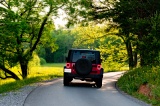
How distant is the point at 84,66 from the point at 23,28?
888cm

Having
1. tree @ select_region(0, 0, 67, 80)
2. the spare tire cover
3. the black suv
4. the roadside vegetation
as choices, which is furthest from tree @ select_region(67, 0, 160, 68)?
tree @ select_region(0, 0, 67, 80)

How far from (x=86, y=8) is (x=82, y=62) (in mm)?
12706

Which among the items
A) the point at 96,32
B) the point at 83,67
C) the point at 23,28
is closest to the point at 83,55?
the point at 83,67

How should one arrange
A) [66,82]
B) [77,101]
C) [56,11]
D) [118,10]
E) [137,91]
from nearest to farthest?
[77,101] < [137,91] < [66,82] < [118,10] < [56,11]

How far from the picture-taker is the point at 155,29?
1778cm

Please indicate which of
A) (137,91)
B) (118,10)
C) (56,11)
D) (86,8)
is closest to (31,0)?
(56,11)

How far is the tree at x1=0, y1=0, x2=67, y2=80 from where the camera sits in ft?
78.9

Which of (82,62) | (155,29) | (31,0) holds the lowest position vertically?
(82,62)

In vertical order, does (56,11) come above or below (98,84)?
above

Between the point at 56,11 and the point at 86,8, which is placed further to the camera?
the point at 56,11

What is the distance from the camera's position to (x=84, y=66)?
17031 mm

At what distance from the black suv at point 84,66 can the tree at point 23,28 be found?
24.4ft

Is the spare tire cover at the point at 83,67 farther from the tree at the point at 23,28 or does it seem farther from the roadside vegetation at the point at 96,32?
the tree at the point at 23,28

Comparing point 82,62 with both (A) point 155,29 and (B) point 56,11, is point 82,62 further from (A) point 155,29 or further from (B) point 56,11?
(B) point 56,11
